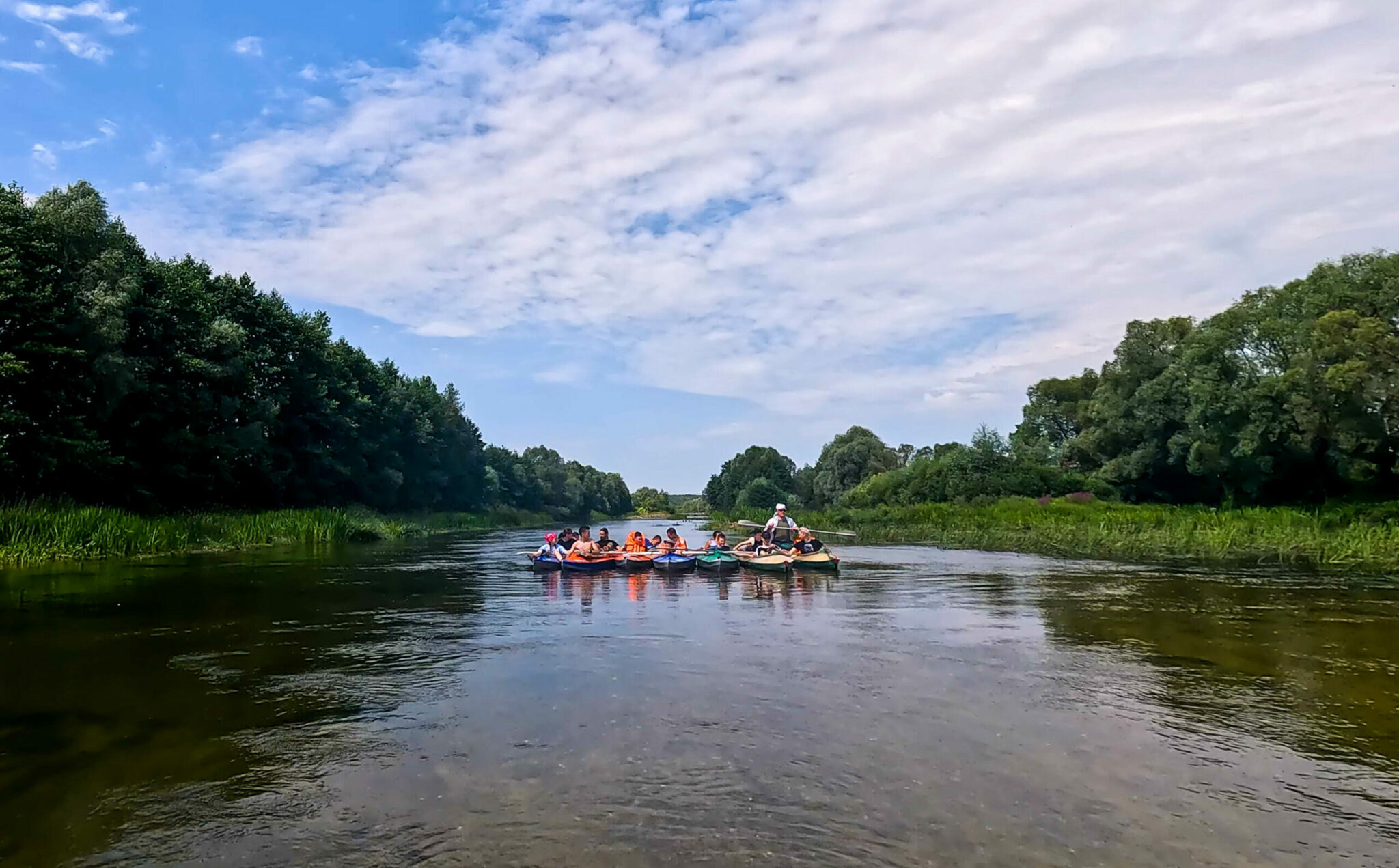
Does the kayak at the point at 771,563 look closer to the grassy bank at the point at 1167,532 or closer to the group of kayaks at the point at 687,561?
the group of kayaks at the point at 687,561

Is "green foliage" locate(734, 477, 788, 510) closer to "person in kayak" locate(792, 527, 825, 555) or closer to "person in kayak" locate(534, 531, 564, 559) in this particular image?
"person in kayak" locate(792, 527, 825, 555)

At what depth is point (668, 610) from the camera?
17.8 metres

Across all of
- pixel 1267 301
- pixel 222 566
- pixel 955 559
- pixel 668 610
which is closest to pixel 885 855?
pixel 668 610

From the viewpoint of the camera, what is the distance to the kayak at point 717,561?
87.4ft

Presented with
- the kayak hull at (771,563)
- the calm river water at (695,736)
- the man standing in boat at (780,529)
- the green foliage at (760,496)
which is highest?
the green foliage at (760,496)

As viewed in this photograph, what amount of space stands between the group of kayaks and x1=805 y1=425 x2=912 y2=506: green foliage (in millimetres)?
58756

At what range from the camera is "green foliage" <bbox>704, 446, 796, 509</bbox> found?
4535 inches

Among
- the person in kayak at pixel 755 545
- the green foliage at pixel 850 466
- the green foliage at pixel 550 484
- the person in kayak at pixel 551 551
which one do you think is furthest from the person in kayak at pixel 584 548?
the green foliage at pixel 550 484

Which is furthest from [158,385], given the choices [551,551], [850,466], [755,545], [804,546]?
[850,466]

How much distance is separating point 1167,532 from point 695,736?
1135 inches

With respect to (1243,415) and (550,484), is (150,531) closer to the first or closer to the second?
(1243,415)

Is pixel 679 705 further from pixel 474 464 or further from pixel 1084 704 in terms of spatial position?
pixel 474 464

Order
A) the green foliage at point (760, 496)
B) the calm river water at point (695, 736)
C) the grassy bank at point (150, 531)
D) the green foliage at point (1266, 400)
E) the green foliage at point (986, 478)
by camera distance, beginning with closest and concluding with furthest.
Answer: the calm river water at point (695, 736)
the grassy bank at point (150, 531)
the green foliage at point (1266, 400)
the green foliage at point (986, 478)
the green foliage at point (760, 496)

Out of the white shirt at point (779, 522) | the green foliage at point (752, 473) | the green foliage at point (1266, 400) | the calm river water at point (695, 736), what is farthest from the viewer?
the green foliage at point (752, 473)
